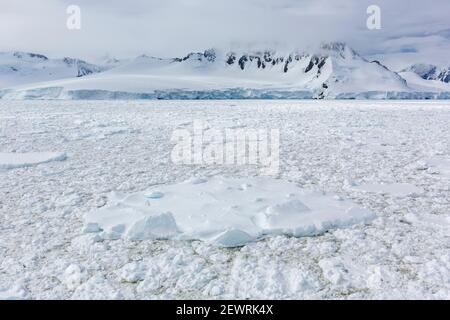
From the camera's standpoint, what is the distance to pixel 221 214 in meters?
4.21

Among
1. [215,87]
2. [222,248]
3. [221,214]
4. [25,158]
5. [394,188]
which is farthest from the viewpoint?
[215,87]

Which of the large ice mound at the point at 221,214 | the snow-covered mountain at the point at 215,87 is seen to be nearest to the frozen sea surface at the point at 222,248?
the large ice mound at the point at 221,214

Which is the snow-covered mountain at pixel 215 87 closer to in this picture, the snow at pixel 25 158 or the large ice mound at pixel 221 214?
the snow at pixel 25 158

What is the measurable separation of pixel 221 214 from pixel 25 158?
4786 millimetres

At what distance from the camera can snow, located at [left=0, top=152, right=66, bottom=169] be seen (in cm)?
664

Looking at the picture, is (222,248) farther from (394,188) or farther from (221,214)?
(394,188)

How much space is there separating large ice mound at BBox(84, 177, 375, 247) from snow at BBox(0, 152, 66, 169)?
2.74 metres

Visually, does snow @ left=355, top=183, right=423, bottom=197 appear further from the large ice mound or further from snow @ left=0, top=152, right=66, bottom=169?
snow @ left=0, top=152, right=66, bottom=169

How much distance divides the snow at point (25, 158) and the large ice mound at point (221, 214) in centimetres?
274

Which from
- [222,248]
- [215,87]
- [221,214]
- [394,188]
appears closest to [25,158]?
[221,214]

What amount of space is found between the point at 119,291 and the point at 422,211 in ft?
11.0

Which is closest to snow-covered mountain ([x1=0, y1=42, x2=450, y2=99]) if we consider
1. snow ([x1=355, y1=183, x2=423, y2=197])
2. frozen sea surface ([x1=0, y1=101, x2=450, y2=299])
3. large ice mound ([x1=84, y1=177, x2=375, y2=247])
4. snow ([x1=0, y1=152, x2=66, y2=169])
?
snow ([x1=0, y1=152, x2=66, y2=169])
